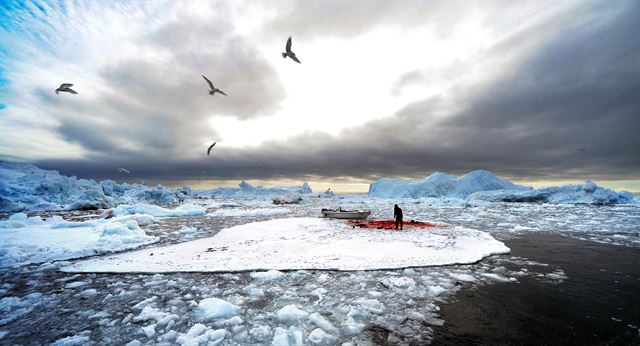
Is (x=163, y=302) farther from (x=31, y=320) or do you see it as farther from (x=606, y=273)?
(x=606, y=273)

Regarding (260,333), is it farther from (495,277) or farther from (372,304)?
(495,277)

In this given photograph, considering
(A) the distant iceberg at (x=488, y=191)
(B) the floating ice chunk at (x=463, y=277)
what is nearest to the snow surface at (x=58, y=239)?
(B) the floating ice chunk at (x=463, y=277)

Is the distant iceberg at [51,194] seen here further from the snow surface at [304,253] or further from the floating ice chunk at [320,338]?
the floating ice chunk at [320,338]

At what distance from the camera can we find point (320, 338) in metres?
3.75

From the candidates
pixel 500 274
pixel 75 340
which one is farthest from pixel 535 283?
pixel 75 340

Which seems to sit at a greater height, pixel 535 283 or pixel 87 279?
pixel 535 283

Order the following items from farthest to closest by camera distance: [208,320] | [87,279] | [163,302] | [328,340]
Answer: [87,279] → [163,302] → [208,320] → [328,340]

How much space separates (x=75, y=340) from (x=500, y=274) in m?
8.29

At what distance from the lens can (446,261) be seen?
306 inches

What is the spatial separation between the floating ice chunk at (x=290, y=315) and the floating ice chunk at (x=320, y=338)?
19.9 inches

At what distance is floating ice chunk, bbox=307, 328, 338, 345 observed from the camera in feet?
12.1

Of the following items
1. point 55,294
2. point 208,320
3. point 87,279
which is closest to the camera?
point 208,320

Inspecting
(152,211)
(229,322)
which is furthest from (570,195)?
(152,211)

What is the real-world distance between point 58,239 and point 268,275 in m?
9.32
